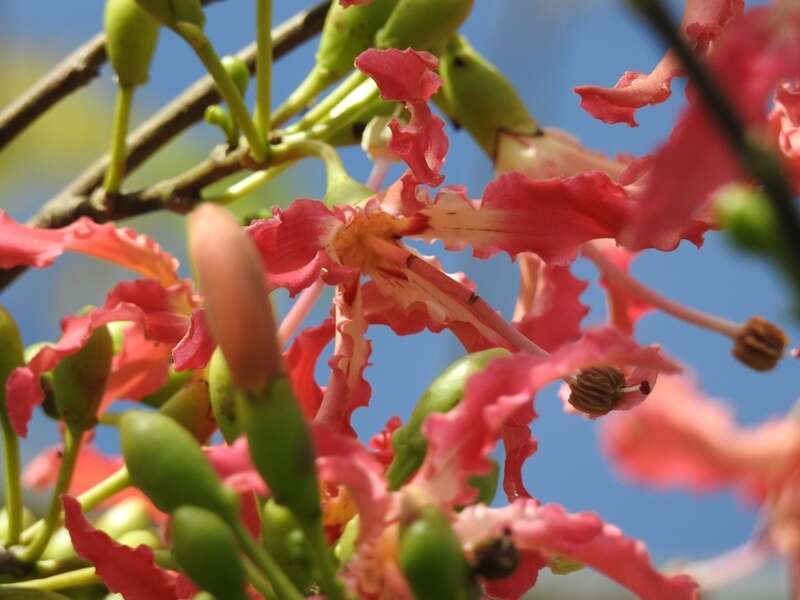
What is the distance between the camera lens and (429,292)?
0.98m

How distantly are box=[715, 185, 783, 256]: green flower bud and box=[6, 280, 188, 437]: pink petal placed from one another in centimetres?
65

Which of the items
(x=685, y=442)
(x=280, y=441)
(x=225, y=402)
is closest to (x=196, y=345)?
(x=225, y=402)

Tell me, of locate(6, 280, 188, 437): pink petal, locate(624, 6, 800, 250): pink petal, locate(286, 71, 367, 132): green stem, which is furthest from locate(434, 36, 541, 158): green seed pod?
locate(624, 6, 800, 250): pink petal

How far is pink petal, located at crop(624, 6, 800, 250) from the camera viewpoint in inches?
17.3

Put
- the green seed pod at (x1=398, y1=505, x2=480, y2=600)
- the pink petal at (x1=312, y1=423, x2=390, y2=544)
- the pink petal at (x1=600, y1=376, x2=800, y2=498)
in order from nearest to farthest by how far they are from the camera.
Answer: the green seed pod at (x1=398, y1=505, x2=480, y2=600) < the pink petal at (x1=312, y1=423, x2=390, y2=544) < the pink petal at (x1=600, y1=376, x2=800, y2=498)

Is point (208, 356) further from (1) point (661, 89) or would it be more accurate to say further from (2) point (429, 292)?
(1) point (661, 89)

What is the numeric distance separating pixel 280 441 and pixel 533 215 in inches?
15.2

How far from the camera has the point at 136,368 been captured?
112 centimetres

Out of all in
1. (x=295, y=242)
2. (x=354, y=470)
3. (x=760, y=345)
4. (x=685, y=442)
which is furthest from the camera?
(x=685, y=442)

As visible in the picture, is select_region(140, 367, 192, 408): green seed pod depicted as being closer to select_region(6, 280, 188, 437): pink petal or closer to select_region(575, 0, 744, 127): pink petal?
select_region(6, 280, 188, 437): pink petal

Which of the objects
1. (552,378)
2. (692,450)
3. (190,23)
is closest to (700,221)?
(552,378)

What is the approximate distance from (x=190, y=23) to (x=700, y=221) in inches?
15.6

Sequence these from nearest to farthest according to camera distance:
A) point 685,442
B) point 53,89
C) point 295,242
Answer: point 295,242 → point 53,89 → point 685,442

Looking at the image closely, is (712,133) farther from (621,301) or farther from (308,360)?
(621,301)
